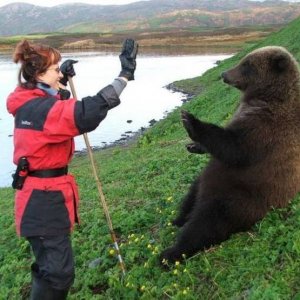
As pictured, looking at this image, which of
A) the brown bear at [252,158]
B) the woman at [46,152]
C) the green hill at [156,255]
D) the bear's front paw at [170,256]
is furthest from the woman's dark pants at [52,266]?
the brown bear at [252,158]

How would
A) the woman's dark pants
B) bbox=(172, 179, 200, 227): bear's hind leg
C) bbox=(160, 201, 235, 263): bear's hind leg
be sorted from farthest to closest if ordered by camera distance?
bbox=(172, 179, 200, 227): bear's hind leg → bbox=(160, 201, 235, 263): bear's hind leg → the woman's dark pants

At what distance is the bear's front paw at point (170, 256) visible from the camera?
5.89m

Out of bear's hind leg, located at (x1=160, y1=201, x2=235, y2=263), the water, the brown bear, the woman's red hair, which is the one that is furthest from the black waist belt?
the water

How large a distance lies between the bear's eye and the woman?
1489 mm

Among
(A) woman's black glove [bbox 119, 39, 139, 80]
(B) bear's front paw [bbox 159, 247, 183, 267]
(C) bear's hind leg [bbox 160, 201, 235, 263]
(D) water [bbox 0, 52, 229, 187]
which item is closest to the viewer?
(A) woman's black glove [bbox 119, 39, 139, 80]

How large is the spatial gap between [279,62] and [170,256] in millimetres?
2570

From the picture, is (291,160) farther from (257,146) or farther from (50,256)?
(50,256)

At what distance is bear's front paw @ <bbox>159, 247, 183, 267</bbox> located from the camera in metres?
5.89

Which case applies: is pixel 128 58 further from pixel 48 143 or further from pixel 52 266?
pixel 52 266

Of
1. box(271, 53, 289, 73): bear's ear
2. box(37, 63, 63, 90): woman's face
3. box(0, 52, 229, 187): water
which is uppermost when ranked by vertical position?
box(37, 63, 63, 90): woman's face

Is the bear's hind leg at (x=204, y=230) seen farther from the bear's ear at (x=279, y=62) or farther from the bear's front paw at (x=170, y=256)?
the bear's ear at (x=279, y=62)

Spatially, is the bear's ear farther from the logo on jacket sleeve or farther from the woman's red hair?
the logo on jacket sleeve

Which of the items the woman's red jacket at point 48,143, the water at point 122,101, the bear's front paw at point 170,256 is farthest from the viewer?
the water at point 122,101

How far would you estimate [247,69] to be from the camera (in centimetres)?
617
